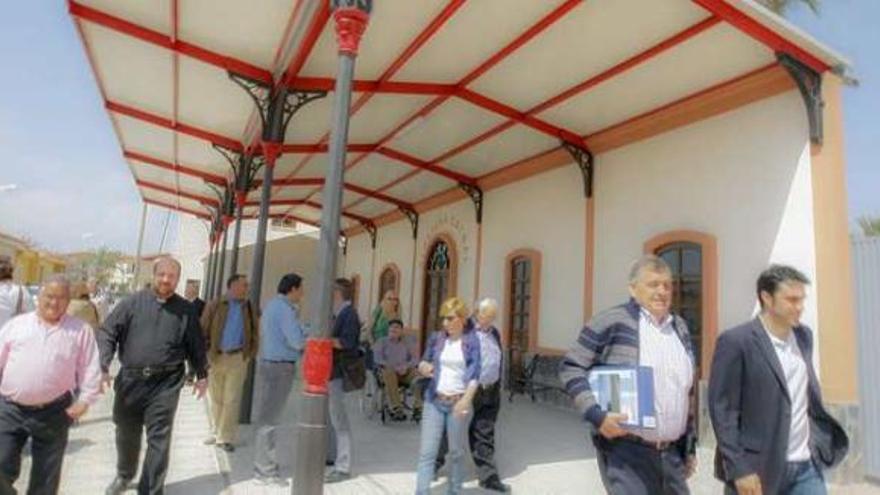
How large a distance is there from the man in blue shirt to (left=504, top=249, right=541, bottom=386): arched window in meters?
6.06

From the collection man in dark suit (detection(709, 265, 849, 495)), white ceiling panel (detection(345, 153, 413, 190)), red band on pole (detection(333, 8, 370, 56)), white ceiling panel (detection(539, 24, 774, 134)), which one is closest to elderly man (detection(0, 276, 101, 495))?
red band on pole (detection(333, 8, 370, 56))

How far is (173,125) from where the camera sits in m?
10.3

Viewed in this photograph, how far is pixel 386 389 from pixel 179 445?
2.60 meters

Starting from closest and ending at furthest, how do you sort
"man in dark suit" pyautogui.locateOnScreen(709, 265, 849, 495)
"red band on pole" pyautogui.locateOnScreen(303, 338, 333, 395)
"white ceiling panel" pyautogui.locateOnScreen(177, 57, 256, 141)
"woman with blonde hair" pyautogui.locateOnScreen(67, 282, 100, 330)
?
"man in dark suit" pyautogui.locateOnScreen(709, 265, 849, 495) → "red band on pole" pyautogui.locateOnScreen(303, 338, 333, 395) → "woman with blonde hair" pyautogui.locateOnScreen(67, 282, 100, 330) → "white ceiling panel" pyautogui.locateOnScreen(177, 57, 256, 141)

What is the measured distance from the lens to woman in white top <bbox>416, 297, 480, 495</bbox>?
428 cm

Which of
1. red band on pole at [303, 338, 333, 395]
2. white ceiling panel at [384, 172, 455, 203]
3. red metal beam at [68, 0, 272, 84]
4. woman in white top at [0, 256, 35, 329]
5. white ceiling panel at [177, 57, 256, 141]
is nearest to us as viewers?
red band on pole at [303, 338, 333, 395]

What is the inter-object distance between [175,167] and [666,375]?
1282 cm

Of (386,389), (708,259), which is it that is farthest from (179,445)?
(708,259)

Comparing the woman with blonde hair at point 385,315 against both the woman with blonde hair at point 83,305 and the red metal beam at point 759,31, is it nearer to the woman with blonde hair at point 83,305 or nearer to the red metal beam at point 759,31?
the woman with blonde hair at point 83,305

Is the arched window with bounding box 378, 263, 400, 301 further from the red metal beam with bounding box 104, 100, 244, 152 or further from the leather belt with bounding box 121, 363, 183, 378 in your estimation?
the leather belt with bounding box 121, 363, 183, 378

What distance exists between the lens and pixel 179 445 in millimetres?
6020

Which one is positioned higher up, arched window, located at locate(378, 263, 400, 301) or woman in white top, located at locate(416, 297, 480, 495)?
arched window, located at locate(378, 263, 400, 301)

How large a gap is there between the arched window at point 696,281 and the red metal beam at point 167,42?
5419 millimetres

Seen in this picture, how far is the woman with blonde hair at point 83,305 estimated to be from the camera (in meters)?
6.92
